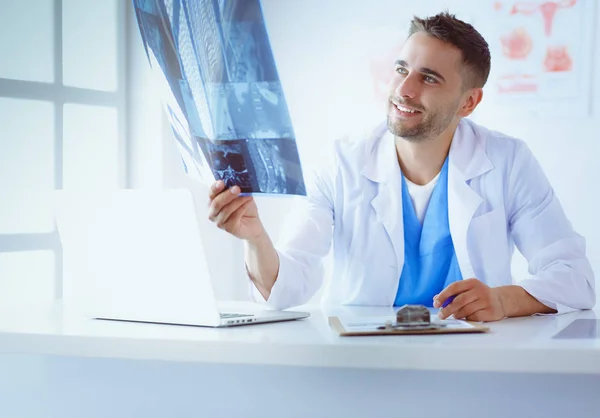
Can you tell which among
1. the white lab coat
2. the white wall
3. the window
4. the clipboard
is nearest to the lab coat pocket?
the white lab coat

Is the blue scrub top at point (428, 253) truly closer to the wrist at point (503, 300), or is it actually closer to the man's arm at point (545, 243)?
the man's arm at point (545, 243)

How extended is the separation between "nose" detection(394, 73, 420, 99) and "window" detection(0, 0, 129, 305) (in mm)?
1610

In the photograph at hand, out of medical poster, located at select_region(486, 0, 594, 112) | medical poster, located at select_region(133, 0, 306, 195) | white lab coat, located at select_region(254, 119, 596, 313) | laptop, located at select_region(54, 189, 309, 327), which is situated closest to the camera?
medical poster, located at select_region(133, 0, 306, 195)

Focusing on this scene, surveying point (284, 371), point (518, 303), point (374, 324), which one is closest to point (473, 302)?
point (518, 303)

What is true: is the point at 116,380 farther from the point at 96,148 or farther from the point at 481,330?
the point at 96,148

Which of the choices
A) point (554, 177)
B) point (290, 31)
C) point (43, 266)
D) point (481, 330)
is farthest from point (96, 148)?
point (481, 330)

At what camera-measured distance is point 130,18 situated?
144 inches

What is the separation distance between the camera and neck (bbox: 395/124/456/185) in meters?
2.09

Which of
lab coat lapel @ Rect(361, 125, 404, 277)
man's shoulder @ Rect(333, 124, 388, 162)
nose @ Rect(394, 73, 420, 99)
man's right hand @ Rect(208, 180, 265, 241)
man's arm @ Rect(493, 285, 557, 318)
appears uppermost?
nose @ Rect(394, 73, 420, 99)

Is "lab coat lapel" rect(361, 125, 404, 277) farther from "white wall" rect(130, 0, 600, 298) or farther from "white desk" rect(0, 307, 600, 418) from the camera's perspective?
"white wall" rect(130, 0, 600, 298)

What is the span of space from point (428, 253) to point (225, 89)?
92 cm

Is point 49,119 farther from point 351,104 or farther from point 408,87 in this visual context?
point 408,87

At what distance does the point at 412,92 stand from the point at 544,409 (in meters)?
1.04

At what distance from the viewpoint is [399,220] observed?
6.62 feet
